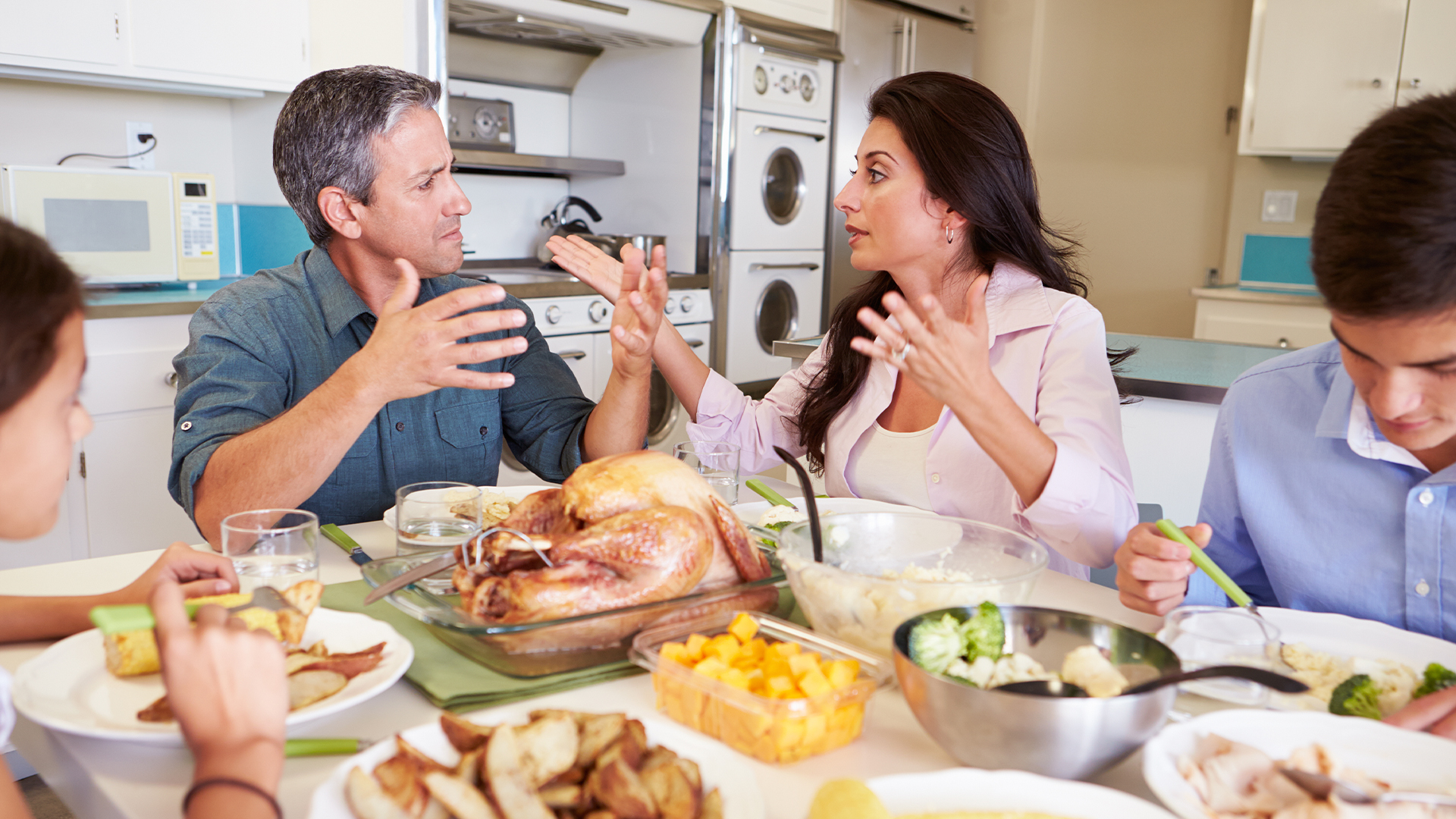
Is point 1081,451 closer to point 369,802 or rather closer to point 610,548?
point 610,548

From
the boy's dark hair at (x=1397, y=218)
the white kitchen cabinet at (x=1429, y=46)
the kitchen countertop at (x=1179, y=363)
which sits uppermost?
the white kitchen cabinet at (x=1429, y=46)

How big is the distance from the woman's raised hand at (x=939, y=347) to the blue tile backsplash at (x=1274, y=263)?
14.2 feet

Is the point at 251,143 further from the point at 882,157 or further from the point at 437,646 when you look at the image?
the point at 437,646

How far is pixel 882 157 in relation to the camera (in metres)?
1.75

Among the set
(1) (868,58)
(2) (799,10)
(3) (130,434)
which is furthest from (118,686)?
(1) (868,58)

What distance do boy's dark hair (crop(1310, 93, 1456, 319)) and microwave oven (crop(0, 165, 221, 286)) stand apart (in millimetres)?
2711

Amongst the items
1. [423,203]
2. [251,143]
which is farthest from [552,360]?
[251,143]

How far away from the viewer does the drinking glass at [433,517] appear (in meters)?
1.19

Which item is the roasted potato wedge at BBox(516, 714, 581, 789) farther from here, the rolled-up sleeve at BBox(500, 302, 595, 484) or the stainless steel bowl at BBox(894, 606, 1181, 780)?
the rolled-up sleeve at BBox(500, 302, 595, 484)

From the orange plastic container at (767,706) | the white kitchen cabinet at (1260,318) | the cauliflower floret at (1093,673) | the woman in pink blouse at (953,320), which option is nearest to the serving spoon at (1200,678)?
the cauliflower floret at (1093,673)

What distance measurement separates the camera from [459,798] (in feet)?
2.10

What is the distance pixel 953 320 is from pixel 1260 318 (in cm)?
371

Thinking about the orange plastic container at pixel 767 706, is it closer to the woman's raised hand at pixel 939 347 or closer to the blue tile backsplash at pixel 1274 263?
the woman's raised hand at pixel 939 347

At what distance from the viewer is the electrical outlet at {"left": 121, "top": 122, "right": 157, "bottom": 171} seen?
320 centimetres
